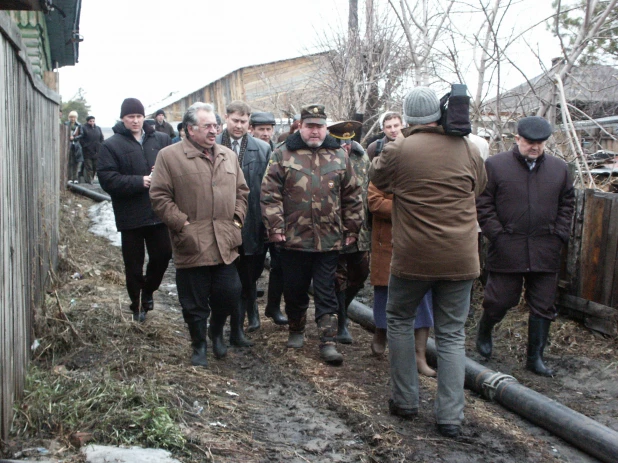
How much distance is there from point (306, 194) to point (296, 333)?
48.8 inches

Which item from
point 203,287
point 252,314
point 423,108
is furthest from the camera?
point 252,314

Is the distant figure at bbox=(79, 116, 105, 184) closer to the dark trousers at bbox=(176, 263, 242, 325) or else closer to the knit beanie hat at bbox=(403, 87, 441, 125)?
the dark trousers at bbox=(176, 263, 242, 325)

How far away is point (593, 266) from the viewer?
6.42 metres

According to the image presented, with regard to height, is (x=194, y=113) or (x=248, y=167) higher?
(x=194, y=113)

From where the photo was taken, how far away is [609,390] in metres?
5.45

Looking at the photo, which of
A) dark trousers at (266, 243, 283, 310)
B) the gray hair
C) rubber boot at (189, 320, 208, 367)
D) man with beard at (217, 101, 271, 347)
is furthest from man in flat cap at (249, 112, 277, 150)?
rubber boot at (189, 320, 208, 367)

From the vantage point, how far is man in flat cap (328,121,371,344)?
6.15m

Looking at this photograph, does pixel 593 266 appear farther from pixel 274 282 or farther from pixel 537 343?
pixel 274 282

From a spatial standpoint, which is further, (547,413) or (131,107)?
(131,107)

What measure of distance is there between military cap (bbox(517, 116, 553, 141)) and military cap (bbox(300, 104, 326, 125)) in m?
1.54

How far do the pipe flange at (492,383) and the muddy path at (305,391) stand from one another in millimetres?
83

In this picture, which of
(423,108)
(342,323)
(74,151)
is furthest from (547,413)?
(74,151)

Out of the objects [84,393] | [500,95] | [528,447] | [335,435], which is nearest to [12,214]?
[84,393]

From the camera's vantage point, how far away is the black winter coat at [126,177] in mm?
6309
